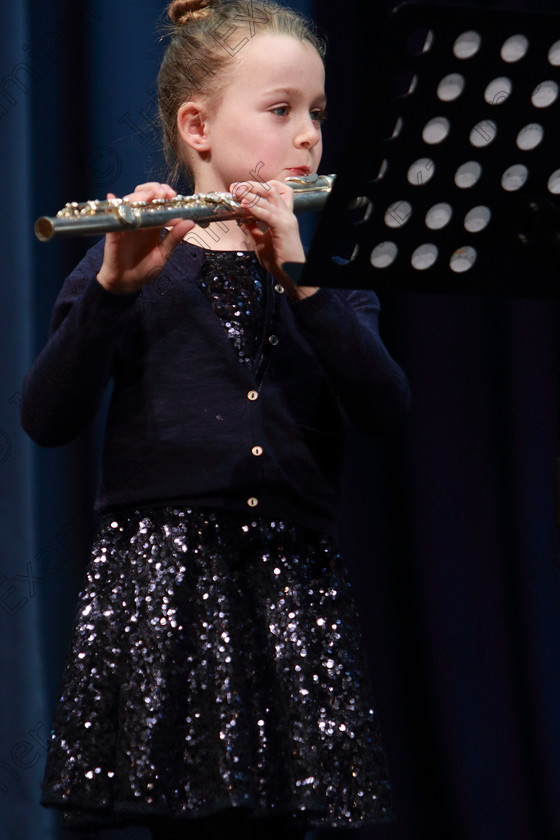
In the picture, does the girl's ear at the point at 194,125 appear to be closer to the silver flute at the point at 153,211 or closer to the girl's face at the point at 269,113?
the girl's face at the point at 269,113

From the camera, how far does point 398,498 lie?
1837 mm

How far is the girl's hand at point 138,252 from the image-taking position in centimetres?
110

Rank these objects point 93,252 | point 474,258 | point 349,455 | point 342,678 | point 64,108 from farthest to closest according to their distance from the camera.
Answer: point 349,455 → point 64,108 → point 93,252 → point 342,678 → point 474,258

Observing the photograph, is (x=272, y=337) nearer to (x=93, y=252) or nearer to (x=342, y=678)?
(x=93, y=252)

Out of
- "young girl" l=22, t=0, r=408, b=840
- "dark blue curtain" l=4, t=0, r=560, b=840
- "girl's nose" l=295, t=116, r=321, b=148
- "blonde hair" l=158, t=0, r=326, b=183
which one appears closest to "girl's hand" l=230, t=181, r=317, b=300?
"young girl" l=22, t=0, r=408, b=840

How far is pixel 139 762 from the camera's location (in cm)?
104

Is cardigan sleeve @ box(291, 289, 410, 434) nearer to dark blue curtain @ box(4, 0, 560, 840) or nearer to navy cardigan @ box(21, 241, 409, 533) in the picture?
navy cardigan @ box(21, 241, 409, 533)

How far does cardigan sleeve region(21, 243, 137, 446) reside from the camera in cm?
112

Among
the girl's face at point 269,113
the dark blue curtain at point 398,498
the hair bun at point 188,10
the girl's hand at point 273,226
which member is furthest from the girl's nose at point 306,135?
the dark blue curtain at point 398,498

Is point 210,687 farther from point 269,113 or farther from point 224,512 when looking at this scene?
point 269,113

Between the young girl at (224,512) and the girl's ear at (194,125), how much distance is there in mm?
44

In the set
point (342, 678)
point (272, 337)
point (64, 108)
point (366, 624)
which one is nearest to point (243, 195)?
point (272, 337)

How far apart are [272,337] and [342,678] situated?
1.26 feet

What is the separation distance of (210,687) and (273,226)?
48 centimetres
